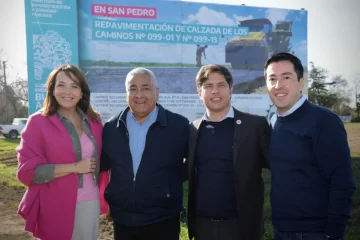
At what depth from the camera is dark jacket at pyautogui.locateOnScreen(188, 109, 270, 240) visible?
2570 millimetres

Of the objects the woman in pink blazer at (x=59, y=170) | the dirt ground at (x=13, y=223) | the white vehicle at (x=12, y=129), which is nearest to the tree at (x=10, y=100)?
the white vehicle at (x=12, y=129)

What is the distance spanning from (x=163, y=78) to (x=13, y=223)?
4.35m

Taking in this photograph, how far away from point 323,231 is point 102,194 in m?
1.90

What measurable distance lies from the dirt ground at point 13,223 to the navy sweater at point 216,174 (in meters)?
2.37

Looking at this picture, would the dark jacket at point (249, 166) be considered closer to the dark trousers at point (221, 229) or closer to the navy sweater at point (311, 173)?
the dark trousers at point (221, 229)

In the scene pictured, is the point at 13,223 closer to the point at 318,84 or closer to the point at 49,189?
the point at 49,189

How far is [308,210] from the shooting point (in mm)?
2180

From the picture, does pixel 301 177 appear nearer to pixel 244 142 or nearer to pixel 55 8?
pixel 244 142

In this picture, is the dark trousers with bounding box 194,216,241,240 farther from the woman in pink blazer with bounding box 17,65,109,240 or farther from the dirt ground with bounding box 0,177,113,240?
the dirt ground with bounding box 0,177,113,240

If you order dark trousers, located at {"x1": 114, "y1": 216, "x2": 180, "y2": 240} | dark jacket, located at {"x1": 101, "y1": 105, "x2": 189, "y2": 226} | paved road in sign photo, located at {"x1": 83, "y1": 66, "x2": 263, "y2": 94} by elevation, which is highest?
paved road in sign photo, located at {"x1": 83, "y1": 66, "x2": 263, "y2": 94}

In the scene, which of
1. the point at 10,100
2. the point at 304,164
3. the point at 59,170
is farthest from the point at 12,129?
the point at 304,164

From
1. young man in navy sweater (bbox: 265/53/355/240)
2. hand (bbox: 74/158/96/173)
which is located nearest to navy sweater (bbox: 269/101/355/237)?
young man in navy sweater (bbox: 265/53/355/240)

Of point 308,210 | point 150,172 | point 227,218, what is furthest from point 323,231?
point 150,172

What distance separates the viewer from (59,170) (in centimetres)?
254
